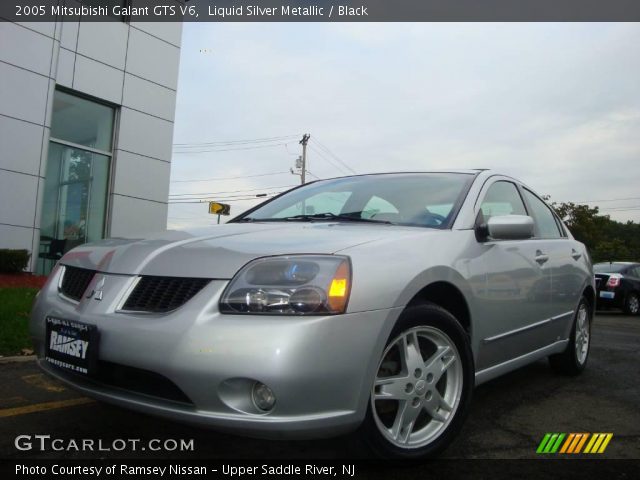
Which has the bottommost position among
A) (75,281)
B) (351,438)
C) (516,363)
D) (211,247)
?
(351,438)

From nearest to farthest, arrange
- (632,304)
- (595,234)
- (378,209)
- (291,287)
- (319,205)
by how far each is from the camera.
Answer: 1. (291,287)
2. (378,209)
3. (319,205)
4. (632,304)
5. (595,234)

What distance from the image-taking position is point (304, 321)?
1.83 metres

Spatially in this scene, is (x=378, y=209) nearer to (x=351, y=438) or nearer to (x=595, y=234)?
(x=351, y=438)

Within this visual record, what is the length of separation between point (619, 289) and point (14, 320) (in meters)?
11.1

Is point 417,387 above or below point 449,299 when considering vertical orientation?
below

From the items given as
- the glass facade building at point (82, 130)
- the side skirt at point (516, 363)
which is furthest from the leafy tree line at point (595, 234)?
the side skirt at point (516, 363)

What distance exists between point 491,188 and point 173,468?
230 cm

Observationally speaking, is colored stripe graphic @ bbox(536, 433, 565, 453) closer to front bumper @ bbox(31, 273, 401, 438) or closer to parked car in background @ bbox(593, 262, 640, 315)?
front bumper @ bbox(31, 273, 401, 438)

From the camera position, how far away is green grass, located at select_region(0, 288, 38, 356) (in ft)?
14.0

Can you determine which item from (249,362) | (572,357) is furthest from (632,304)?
(249,362)

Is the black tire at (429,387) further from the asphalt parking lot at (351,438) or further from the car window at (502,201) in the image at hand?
the car window at (502,201)

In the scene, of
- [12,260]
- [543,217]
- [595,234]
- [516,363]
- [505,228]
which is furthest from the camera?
[595,234]

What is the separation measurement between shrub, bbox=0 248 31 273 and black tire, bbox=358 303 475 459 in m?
8.76

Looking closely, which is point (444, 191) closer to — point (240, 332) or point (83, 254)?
point (240, 332)
